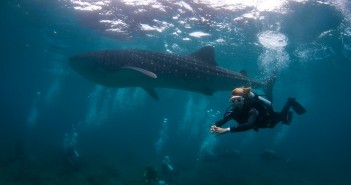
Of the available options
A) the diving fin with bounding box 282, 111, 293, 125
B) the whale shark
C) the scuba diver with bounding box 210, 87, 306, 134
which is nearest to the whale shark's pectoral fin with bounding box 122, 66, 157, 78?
the whale shark

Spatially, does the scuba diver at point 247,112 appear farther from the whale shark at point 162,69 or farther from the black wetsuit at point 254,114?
the whale shark at point 162,69

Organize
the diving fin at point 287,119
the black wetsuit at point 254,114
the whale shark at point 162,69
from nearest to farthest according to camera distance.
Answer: the black wetsuit at point 254,114 < the diving fin at point 287,119 < the whale shark at point 162,69

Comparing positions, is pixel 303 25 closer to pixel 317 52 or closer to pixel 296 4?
pixel 296 4

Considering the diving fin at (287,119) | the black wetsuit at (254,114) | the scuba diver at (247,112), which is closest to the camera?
the scuba diver at (247,112)

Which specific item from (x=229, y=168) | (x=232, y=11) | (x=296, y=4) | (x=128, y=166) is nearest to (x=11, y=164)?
(x=128, y=166)

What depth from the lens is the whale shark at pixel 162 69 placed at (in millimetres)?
9719

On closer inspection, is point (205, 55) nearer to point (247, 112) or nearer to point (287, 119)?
point (287, 119)

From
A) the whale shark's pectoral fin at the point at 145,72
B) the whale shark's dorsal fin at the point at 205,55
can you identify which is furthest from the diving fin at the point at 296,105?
the whale shark's pectoral fin at the point at 145,72

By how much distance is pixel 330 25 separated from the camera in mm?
19906

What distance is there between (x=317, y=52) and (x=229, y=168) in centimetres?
1362

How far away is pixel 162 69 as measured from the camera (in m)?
9.75

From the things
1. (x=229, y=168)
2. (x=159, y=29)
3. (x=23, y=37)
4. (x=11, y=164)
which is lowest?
(x=229, y=168)

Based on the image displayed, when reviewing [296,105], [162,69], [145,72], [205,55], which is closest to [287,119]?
[296,105]

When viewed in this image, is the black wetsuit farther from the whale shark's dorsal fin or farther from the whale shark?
the whale shark's dorsal fin
